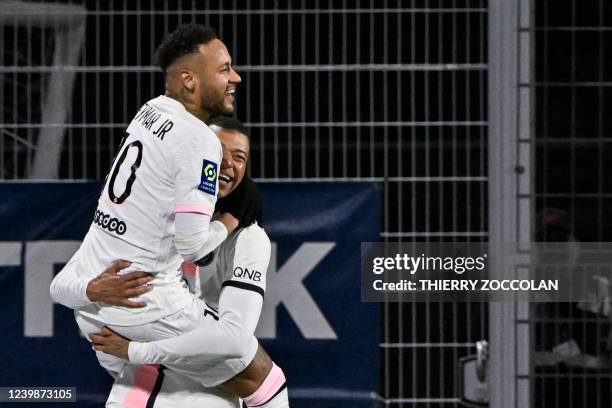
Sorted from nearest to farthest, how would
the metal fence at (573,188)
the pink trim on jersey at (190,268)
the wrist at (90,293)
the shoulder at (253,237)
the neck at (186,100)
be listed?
the wrist at (90,293) < the neck at (186,100) < the shoulder at (253,237) < the pink trim on jersey at (190,268) < the metal fence at (573,188)

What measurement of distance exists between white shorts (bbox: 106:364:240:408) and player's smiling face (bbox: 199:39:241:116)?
919 millimetres

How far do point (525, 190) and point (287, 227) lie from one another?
1.09 m

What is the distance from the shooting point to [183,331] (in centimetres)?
423

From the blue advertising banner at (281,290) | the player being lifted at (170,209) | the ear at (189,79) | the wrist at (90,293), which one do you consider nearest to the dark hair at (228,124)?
the player being lifted at (170,209)

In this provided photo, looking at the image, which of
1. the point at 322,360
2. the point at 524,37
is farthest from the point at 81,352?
the point at 524,37

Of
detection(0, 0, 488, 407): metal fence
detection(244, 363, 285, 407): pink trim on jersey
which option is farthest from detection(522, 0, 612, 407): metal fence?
detection(244, 363, 285, 407): pink trim on jersey

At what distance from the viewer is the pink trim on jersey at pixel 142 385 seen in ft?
14.3

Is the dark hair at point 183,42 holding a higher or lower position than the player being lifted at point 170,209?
higher

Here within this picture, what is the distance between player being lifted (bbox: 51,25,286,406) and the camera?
4.05 meters

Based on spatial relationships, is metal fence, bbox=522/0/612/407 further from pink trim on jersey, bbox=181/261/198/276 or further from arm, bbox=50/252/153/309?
arm, bbox=50/252/153/309

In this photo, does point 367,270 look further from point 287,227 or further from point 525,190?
point 525,190

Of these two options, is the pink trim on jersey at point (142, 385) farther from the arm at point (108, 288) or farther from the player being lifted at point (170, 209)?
the arm at point (108, 288)

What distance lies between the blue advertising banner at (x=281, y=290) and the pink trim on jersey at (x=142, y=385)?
1.48 meters

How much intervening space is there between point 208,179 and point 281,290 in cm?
188
